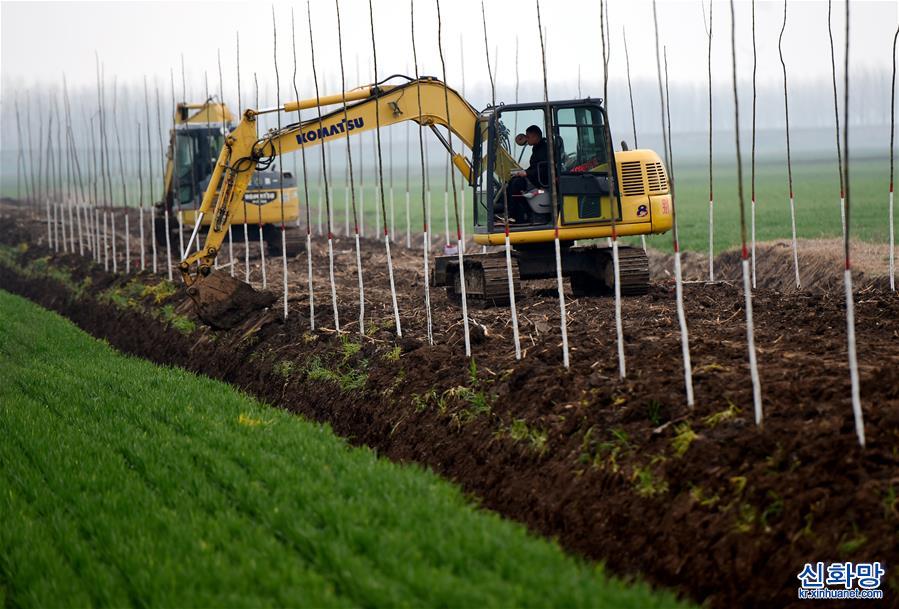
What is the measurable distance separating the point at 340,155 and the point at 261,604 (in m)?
149

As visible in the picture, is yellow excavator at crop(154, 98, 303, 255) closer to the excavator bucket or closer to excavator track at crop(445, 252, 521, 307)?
the excavator bucket

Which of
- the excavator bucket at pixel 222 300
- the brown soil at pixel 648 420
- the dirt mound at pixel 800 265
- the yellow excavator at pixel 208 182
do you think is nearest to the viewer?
the brown soil at pixel 648 420

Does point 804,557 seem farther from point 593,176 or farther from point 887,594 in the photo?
point 593,176

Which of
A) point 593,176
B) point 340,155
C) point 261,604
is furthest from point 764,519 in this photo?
point 340,155

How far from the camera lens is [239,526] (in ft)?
26.7

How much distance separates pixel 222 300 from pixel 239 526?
388 inches

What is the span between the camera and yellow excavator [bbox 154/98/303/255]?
29.4 metres

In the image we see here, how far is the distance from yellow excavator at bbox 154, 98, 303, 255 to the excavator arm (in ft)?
35.9

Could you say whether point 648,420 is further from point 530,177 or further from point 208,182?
point 208,182

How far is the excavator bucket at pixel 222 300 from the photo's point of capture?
1756cm

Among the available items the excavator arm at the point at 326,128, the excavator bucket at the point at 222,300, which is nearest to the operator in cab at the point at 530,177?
the excavator arm at the point at 326,128

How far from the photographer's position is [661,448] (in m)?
8.64

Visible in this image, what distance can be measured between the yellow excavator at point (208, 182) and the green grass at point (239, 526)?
17225 mm

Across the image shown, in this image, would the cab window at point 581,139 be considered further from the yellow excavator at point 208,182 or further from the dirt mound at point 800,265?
the yellow excavator at point 208,182
